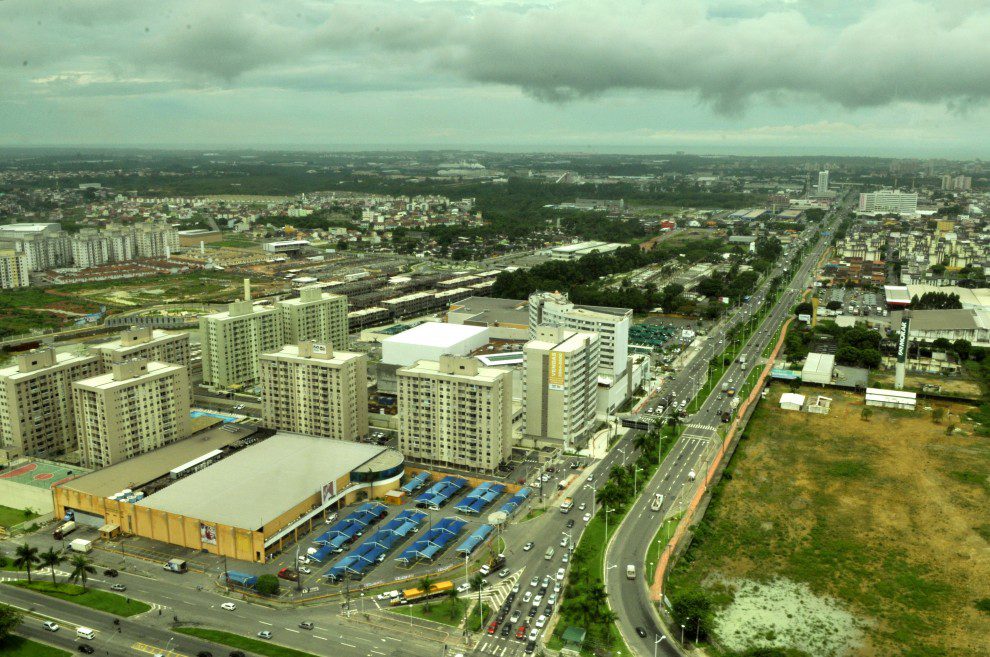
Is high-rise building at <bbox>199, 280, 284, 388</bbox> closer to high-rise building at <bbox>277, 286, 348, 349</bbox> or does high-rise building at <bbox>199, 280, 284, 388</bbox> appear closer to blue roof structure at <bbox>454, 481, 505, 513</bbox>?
high-rise building at <bbox>277, 286, 348, 349</bbox>

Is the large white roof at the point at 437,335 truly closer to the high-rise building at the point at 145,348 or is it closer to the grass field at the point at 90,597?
the high-rise building at the point at 145,348

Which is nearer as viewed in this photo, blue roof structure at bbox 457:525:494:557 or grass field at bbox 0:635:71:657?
grass field at bbox 0:635:71:657

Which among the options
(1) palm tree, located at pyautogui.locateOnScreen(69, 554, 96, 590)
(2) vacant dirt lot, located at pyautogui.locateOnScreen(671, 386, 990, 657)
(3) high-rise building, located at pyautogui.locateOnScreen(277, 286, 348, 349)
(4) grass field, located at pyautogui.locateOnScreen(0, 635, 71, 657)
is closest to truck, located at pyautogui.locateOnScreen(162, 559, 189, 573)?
(1) palm tree, located at pyautogui.locateOnScreen(69, 554, 96, 590)

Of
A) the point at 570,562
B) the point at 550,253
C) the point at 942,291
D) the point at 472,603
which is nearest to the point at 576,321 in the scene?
the point at 570,562

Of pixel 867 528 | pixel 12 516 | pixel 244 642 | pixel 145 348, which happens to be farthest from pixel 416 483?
pixel 867 528

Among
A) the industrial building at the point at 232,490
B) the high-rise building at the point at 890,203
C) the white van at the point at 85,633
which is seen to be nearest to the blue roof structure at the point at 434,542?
the industrial building at the point at 232,490

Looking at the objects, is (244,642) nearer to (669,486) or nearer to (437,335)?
(669,486)

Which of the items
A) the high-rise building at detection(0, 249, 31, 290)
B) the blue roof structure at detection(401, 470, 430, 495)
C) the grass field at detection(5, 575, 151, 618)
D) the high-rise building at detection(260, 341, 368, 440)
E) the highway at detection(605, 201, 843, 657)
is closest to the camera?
the highway at detection(605, 201, 843, 657)
